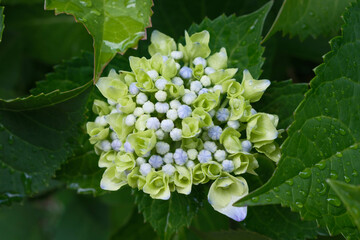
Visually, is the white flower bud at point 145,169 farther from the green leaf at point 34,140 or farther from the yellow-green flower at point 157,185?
the green leaf at point 34,140

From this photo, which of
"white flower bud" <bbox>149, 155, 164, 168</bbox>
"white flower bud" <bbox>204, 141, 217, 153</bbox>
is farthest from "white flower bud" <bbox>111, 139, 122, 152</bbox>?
"white flower bud" <bbox>204, 141, 217, 153</bbox>

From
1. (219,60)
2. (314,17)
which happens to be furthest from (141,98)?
(314,17)

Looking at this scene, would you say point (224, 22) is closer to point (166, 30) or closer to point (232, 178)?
point (166, 30)

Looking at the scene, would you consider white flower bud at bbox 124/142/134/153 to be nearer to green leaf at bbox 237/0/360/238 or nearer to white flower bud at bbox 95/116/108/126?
white flower bud at bbox 95/116/108/126

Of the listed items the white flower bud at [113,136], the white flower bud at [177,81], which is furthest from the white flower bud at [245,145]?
the white flower bud at [113,136]

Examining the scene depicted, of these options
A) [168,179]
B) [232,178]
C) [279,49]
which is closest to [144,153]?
[168,179]

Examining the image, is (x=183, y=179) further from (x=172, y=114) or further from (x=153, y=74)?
(x=153, y=74)
